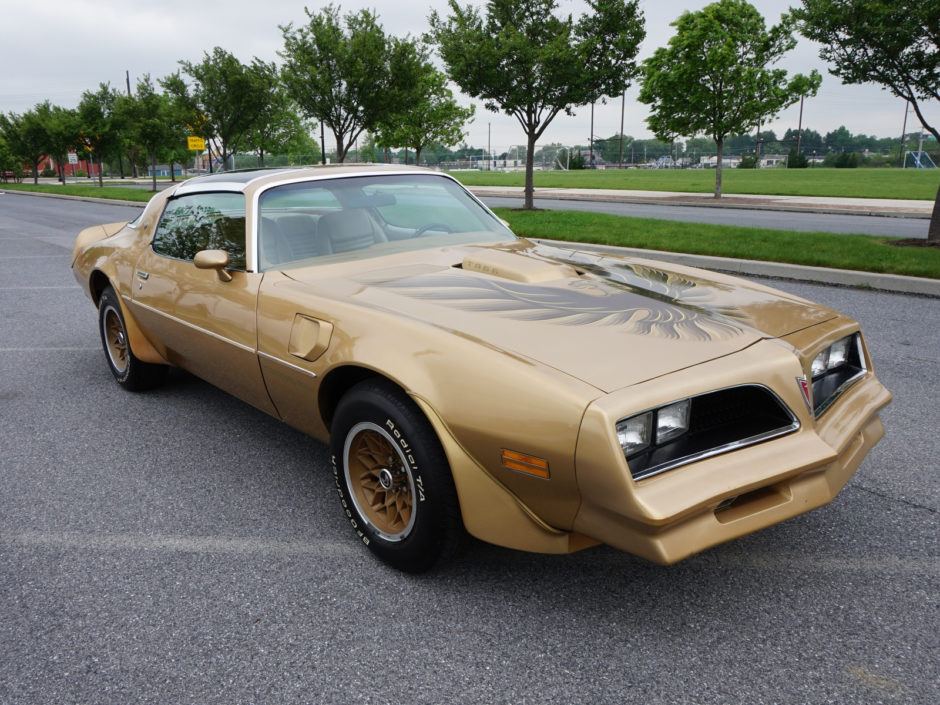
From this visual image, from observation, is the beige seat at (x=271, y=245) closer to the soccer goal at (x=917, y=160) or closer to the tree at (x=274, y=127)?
the tree at (x=274, y=127)

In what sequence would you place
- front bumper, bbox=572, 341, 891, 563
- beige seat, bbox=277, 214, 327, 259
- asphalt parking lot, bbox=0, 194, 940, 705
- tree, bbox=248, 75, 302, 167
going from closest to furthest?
1. front bumper, bbox=572, 341, 891, 563
2. asphalt parking lot, bbox=0, 194, 940, 705
3. beige seat, bbox=277, 214, 327, 259
4. tree, bbox=248, 75, 302, 167

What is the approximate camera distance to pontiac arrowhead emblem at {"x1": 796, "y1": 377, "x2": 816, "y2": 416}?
226cm

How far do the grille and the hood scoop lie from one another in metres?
0.95

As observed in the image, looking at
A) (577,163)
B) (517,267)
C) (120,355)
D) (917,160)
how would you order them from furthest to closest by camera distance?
(577,163)
(917,160)
(120,355)
(517,267)

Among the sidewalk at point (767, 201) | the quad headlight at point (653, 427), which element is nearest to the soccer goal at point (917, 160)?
the sidewalk at point (767, 201)

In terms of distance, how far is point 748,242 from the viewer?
10180 mm

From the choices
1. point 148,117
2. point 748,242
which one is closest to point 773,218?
point 748,242

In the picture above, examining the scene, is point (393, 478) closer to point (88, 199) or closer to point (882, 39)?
point (882, 39)

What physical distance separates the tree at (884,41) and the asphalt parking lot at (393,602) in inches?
299

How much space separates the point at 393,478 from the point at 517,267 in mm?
1057

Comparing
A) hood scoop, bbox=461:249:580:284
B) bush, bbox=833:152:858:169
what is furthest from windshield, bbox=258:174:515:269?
bush, bbox=833:152:858:169

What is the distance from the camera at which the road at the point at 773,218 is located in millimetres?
13102

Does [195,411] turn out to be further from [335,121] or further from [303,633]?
[335,121]

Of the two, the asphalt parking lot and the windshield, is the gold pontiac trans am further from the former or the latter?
the asphalt parking lot
